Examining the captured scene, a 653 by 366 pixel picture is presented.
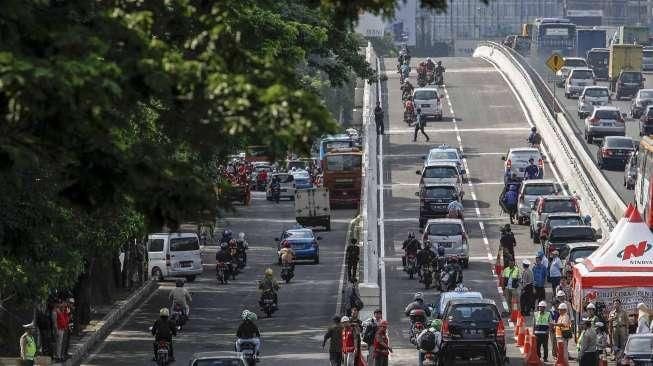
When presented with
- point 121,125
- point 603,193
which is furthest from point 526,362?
point 603,193

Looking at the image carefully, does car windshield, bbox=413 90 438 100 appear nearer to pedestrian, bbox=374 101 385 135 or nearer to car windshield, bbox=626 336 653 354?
pedestrian, bbox=374 101 385 135

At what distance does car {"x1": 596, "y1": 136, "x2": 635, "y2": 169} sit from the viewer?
70.9 metres

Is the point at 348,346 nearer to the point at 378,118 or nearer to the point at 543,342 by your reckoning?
the point at 543,342

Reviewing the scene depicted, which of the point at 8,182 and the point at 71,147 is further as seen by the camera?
the point at 8,182

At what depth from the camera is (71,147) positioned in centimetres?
1870

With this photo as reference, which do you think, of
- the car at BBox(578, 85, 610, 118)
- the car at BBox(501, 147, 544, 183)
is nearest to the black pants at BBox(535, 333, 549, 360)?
the car at BBox(501, 147, 544, 183)

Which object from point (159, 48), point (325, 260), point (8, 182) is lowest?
point (325, 260)

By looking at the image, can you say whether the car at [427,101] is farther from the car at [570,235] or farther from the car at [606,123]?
the car at [570,235]

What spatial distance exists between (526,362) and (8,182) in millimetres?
16239

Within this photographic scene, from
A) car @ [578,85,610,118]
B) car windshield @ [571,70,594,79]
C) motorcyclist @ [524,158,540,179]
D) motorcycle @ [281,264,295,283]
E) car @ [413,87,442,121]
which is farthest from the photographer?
car windshield @ [571,70,594,79]

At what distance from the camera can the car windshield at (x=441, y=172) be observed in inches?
2576

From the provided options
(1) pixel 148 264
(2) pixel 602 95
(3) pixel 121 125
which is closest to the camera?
(3) pixel 121 125

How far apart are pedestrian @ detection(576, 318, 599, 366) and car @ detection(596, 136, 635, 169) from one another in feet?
118

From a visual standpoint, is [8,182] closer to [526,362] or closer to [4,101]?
[4,101]
